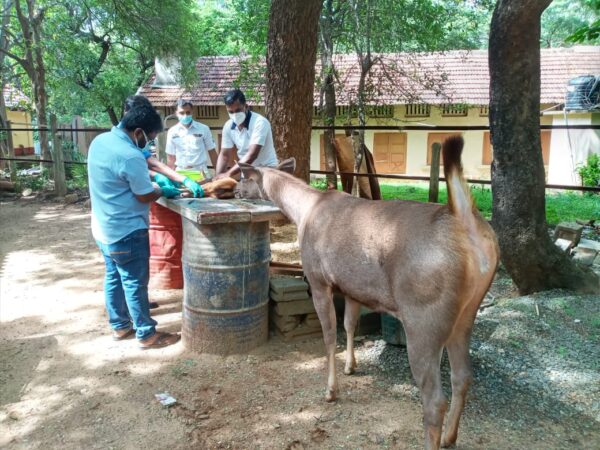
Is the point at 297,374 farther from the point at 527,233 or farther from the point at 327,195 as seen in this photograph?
the point at 527,233

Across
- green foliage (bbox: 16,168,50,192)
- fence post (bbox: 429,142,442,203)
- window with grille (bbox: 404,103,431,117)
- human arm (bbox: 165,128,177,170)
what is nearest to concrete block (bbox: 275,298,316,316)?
fence post (bbox: 429,142,442,203)

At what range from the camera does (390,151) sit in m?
18.9

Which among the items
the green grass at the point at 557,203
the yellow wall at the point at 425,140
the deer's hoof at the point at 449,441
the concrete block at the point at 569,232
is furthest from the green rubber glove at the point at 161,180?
the yellow wall at the point at 425,140

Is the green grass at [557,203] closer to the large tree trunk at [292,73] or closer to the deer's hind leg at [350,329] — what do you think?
the large tree trunk at [292,73]

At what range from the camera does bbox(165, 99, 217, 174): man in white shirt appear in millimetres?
6492

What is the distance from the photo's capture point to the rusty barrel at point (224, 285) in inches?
162

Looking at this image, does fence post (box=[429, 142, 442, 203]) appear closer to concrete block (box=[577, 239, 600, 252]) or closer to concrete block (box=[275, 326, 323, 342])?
concrete block (box=[577, 239, 600, 252])

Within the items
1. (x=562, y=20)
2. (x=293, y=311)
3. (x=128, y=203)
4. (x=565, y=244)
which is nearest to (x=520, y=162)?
(x=565, y=244)

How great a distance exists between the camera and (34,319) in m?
5.08

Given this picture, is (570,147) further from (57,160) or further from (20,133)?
(20,133)

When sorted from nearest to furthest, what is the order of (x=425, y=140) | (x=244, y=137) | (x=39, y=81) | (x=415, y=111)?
(x=244, y=137) → (x=39, y=81) → (x=415, y=111) → (x=425, y=140)

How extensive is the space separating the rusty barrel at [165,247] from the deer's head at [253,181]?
4.03 feet

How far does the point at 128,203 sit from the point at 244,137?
183 cm

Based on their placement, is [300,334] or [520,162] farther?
[520,162]
